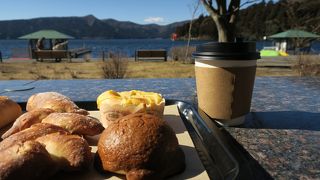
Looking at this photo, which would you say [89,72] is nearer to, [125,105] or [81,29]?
[125,105]

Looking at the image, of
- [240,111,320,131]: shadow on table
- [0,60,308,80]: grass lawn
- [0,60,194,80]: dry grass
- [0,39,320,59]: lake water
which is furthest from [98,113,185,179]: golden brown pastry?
[0,60,308,80]: grass lawn

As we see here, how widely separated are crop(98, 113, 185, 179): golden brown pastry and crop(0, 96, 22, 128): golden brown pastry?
0.49 m

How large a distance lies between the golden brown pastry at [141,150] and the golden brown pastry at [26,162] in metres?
0.13

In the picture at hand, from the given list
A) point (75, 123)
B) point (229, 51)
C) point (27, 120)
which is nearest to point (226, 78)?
point (229, 51)

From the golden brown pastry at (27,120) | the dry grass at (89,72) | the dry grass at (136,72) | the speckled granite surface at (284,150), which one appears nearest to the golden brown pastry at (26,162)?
the golden brown pastry at (27,120)

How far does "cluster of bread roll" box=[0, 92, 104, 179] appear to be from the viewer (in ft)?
2.15

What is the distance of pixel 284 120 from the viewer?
1.35m

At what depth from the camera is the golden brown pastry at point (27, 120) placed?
921 mm

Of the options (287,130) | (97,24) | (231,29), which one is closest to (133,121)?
(287,130)

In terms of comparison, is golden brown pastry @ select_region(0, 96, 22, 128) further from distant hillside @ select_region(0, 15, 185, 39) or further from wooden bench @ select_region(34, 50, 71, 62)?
distant hillside @ select_region(0, 15, 185, 39)

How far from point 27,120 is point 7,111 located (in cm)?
23

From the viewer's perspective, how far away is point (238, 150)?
1002 mm

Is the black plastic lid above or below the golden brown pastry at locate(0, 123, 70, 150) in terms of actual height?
above

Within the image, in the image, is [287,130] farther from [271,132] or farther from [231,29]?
[231,29]
